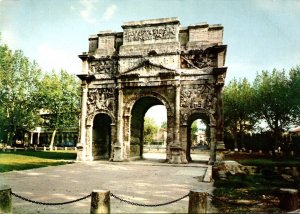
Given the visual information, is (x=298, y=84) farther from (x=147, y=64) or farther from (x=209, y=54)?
(x=147, y=64)

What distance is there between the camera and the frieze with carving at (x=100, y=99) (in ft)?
69.8

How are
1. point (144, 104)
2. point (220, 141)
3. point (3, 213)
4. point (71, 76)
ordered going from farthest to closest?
1. point (71, 76)
2. point (144, 104)
3. point (220, 141)
4. point (3, 213)

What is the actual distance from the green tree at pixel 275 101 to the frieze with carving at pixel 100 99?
17.5 m

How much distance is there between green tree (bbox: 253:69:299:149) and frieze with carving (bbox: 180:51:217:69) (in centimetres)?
1239

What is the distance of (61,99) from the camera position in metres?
37.2

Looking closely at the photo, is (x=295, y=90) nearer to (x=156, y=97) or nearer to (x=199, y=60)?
(x=199, y=60)

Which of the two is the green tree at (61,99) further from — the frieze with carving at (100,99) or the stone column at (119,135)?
the stone column at (119,135)

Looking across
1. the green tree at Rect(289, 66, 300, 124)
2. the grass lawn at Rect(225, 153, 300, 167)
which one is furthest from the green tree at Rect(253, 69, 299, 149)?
the grass lawn at Rect(225, 153, 300, 167)

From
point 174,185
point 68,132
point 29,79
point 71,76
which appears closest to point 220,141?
point 174,185

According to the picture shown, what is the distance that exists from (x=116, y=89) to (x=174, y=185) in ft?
39.3

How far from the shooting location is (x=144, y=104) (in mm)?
22781

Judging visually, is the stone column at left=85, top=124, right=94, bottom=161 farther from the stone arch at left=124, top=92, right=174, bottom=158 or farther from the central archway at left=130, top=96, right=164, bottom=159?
the central archway at left=130, top=96, right=164, bottom=159

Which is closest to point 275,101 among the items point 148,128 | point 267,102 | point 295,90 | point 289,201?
point 267,102

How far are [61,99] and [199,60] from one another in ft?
75.5
